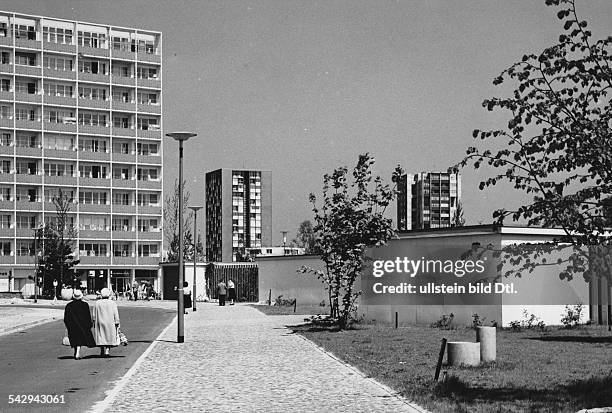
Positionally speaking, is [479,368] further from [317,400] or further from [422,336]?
[422,336]

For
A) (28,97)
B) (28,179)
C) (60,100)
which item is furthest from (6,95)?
(28,179)

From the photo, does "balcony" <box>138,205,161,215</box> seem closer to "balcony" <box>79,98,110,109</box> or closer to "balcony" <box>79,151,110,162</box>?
"balcony" <box>79,151,110,162</box>

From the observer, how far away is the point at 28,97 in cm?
9962

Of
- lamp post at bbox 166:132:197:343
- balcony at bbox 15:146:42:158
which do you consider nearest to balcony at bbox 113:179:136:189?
balcony at bbox 15:146:42:158

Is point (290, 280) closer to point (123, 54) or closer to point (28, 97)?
point (28, 97)

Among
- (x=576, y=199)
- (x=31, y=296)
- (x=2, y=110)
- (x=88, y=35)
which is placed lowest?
(x=31, y=296)

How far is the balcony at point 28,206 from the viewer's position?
98.7m

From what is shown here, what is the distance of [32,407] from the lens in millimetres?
11438

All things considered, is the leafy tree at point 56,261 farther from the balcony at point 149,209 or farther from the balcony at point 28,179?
the balcony at point 149,209

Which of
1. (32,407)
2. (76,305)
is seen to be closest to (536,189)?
(32,407)

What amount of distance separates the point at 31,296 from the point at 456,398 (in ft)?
265

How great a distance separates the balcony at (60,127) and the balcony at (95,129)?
1025 mm

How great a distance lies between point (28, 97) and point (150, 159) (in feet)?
51.8

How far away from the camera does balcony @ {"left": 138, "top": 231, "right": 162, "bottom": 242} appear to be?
10531 centimetres
